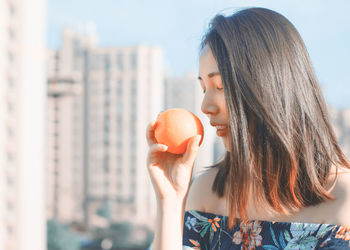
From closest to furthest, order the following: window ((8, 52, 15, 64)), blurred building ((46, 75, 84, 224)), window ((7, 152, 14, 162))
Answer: window ((8, 52, 15, 64)) → window ((7, 152, 14, 162)) → blurred building ((46, 75, 84, 224))

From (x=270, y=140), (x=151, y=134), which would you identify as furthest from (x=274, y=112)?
(x=151, y=134)

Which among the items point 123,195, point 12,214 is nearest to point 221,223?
point 12,214

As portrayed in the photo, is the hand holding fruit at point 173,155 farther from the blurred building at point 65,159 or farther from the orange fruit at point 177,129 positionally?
the blurred building at point 65,159

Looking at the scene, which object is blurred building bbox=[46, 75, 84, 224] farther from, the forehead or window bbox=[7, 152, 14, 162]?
the forehead

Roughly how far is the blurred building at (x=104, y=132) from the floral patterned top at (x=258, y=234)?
2033cm

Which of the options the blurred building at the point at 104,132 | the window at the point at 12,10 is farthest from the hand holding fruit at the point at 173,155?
the blurred building at the point at 104,132

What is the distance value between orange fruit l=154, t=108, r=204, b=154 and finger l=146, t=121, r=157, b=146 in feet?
0.04

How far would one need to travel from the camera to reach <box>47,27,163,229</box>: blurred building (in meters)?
21.4

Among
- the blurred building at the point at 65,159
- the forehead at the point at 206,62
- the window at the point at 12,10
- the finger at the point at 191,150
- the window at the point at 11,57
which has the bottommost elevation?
the blurred building at the point at 65,159

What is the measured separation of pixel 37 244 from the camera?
32.8 ft

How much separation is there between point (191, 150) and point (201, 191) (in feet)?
0.46

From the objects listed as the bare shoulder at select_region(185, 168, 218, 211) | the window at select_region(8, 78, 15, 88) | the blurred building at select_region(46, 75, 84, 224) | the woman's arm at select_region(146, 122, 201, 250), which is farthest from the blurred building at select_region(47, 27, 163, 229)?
the woman's arm at select_region(146, 122, 201, 250)

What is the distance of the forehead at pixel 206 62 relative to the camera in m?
0.70

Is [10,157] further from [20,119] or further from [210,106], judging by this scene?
[210,106]
